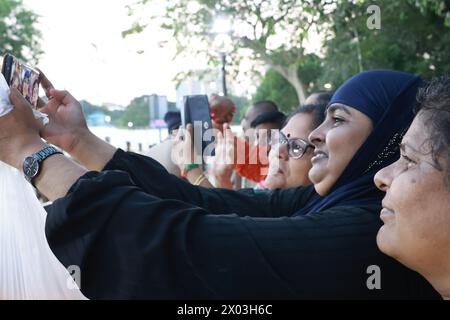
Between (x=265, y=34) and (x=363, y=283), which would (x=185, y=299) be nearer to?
(x=363, y=283)

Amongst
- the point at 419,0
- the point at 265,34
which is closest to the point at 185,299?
the point at 419,0

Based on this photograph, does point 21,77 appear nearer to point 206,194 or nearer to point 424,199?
point 206,194

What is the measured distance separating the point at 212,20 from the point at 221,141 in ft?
28.5

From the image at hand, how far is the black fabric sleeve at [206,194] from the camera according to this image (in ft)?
5.65

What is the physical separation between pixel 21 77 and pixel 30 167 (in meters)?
0.31

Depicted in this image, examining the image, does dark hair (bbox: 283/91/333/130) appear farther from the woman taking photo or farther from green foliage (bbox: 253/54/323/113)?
green foliage (bbox: 253/54/323/113)

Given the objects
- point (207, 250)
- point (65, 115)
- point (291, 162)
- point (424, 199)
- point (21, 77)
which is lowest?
point (291, 162)

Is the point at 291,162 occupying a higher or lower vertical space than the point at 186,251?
lower

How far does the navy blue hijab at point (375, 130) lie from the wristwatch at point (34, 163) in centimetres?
75

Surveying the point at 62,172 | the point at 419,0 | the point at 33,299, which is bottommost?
the point at 33,299

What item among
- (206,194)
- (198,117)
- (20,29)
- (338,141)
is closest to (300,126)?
(198,117)

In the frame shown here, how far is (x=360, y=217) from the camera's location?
128cm

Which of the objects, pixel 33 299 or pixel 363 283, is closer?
pixel 363 283

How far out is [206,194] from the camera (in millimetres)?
1857
